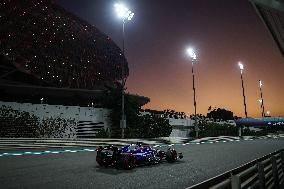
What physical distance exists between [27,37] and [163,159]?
41.0 meters

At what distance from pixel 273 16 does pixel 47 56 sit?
49266mm

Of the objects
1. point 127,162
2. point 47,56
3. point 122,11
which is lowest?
point 127,162

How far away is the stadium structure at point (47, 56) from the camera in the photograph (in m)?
46.6

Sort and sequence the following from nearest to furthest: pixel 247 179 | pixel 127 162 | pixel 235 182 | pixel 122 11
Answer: pixel 235 182
pixel 247 179
pixel 127 162
pixel 122 11

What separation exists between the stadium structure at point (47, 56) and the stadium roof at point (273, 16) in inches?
1216

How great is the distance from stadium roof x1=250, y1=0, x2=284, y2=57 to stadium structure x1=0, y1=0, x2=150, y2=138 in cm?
3090

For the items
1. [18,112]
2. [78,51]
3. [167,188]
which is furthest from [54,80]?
[167,188]

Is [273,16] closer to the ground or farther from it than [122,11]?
closer to the ground

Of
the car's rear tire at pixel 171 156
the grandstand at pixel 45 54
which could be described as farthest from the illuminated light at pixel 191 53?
the car's rear tire at pixel 171 156

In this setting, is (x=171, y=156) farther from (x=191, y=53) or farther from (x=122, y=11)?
(x=191, y=53)

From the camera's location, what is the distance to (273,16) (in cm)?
676

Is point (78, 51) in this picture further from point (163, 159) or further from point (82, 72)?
point (163, 159)

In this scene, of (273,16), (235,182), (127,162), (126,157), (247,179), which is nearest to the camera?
(235,182)

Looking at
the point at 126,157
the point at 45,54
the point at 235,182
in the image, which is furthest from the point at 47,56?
the point at 235,182
